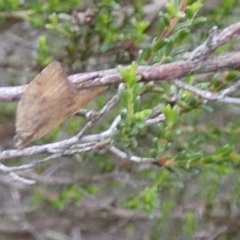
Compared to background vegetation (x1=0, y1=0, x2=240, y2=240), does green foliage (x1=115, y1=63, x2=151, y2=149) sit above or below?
above

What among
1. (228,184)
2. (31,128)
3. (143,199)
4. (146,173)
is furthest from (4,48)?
(31,128)

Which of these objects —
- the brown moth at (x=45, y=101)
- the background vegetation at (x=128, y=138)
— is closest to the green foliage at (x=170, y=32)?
the background vegetation at (x=128, y=138)

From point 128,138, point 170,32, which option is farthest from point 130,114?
point 170,32

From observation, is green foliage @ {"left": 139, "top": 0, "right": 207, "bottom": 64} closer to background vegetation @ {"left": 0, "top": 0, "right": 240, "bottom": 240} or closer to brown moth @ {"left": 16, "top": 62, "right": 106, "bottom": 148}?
background vegetation @ {"left": 0, "top": 0, "right": 240, "bottom": 240}

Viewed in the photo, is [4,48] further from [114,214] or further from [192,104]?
[192,104]

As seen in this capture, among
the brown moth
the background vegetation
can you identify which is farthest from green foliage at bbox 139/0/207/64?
the brown moth

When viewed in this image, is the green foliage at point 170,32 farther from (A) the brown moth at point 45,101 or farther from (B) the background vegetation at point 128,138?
(A) the brown moth at point 45,101

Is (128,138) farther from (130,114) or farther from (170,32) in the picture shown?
(170,32)
